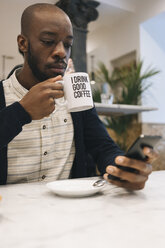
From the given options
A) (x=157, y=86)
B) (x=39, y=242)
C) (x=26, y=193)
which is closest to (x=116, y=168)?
(x=26, y=193)

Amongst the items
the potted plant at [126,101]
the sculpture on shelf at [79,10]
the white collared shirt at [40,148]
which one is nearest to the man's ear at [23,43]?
the white collared shirt at [40,148]

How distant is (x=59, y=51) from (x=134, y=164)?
0.54 meters

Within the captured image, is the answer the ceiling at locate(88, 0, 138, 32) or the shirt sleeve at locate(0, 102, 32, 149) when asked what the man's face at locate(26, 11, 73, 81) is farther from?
the ceiling at locate(88, 0, 138, 32)

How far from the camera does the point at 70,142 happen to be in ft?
3.65

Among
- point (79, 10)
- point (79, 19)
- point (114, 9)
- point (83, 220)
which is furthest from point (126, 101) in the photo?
point (83, 220)

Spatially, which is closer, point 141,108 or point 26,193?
point 26,193

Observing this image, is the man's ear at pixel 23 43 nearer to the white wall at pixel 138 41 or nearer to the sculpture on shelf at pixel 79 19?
the sculpture on shelf at pixel 79 19

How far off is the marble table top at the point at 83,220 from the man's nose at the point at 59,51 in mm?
526

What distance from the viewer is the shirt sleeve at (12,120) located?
0.69m

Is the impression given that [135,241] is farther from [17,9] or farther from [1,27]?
[1,27]

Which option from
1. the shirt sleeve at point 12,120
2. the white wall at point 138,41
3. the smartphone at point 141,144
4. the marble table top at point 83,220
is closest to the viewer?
the marble table top at point 83,220

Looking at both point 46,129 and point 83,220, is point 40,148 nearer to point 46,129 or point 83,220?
point 46,129

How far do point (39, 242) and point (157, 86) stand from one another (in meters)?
4.41

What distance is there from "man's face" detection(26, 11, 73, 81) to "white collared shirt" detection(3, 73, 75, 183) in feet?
0.47
